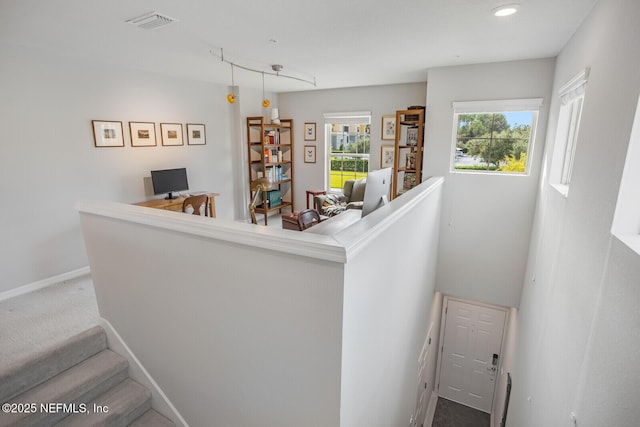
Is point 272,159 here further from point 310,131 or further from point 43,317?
point 43,317

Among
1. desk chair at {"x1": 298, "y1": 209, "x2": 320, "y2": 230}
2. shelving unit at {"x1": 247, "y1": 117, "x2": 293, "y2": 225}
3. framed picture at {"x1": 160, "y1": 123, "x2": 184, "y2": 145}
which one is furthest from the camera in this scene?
shelving unit at {"x1": 247, "y1": 117, "x2": 293, "y2": 225}

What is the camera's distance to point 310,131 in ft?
20.5

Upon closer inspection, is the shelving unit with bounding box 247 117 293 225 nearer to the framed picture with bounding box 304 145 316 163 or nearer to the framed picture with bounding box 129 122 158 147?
the framed picture with bounding box 304 145 316 163

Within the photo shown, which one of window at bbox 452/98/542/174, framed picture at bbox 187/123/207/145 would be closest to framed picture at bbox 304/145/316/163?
framed picture at bbox 187/123/207/145

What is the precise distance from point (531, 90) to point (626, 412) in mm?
3497

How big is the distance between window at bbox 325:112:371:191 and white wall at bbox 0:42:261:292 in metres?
2.88

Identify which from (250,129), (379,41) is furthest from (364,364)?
(250,129)

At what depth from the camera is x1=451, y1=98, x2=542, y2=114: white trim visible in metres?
3.53

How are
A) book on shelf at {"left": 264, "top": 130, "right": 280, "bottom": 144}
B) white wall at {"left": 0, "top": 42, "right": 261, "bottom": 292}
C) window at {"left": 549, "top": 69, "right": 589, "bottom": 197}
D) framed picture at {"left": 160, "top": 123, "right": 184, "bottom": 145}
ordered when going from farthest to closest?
book on shelf at {"left": 264, "top": 130, "right": 280, "bottom": 144}
framed picture at {"left": 160, "top": 123, "right": 184, "bottom": 145}
white wall at {"left": 0, "top": 42, "right": 261, "bottom": 292}
window at {"left": 549, "top": 69, "right": 589, "bottom": 197}

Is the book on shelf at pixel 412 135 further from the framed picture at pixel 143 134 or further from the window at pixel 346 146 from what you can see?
the framed picture at pixel 143 134

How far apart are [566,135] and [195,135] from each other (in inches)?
188

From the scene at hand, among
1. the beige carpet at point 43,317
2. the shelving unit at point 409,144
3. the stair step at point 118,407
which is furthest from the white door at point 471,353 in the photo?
the beige carpet at point 43,317

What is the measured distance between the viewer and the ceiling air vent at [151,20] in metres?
2.31

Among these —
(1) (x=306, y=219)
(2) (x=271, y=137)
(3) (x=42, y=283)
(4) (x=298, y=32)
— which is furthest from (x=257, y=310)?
(2) (x=271, y=137)
